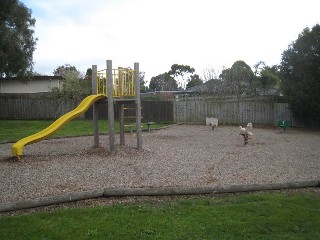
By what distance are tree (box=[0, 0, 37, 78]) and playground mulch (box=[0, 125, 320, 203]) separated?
9502mm

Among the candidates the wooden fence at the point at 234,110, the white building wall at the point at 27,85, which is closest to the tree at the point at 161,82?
the white building wall at the point at 27,85

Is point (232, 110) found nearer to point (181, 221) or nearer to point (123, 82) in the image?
point (123, 82)

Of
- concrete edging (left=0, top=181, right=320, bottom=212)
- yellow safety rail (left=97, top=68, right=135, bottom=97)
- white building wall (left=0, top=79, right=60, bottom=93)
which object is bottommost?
concrete edging (left=0, top=181, right=320, bottom=212)

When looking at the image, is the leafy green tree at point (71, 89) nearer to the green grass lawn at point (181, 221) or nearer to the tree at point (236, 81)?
the tree at point (236, 81)

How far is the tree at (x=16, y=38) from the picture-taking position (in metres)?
19.7

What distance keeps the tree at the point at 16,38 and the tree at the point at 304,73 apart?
54.2 ft

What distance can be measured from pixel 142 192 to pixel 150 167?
2.68 meters

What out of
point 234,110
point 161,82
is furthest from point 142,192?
point 161,82

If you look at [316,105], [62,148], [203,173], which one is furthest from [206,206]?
[316,105]

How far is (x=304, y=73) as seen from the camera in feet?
65.4

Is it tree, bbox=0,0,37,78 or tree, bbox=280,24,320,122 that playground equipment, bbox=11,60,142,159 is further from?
tree, bbox=280,24,320,122

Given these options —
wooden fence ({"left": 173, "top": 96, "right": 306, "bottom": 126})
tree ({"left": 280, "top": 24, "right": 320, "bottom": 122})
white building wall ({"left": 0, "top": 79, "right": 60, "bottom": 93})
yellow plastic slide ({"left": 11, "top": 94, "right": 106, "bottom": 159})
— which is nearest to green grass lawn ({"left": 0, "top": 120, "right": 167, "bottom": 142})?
yellow plastic slide ({"left": 11, "top": 94, "right": 106, "bottom": 159})

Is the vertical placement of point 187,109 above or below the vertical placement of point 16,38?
below

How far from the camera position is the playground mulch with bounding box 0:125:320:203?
23.2ft
